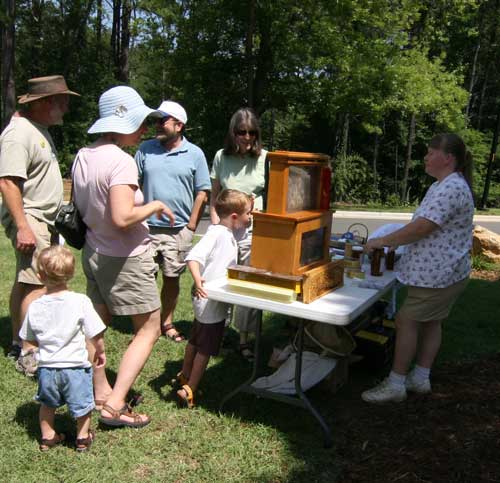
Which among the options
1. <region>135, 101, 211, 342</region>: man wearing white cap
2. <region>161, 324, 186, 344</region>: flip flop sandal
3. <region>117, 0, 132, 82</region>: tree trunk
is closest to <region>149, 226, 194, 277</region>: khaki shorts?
<region>135, 101, 211, 342</region>: man wearing white cap

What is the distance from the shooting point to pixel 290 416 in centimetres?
317

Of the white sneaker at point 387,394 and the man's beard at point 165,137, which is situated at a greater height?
the man's beard at point 165,137

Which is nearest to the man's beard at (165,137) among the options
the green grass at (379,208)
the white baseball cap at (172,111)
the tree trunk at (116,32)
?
the white baseball cap at (172,111)

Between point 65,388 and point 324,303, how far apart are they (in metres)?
1.36

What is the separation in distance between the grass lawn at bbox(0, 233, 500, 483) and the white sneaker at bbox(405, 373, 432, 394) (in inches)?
12.9

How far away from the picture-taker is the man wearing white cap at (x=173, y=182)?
12.7 ft

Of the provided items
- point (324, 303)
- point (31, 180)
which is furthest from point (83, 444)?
point (31, 180)

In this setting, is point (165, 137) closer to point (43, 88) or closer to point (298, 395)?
point (43, 88)

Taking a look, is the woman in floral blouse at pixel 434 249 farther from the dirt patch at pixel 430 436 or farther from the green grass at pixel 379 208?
the green grass at pixel 379 208

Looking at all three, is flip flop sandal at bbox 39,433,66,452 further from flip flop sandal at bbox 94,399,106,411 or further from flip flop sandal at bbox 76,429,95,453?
flip flop sandal at bbox 94,399,106,411

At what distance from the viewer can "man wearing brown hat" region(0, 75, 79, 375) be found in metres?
3.21

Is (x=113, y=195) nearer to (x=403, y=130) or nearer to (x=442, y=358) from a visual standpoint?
(x=442, y=358)

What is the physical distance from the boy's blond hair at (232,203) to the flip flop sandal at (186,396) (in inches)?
42.0

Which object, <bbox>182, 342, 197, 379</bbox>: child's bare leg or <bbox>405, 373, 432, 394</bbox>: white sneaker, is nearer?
<bbox>182, 342, 197, 379</bbox>: child's bare leg
